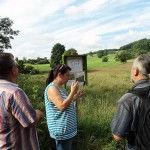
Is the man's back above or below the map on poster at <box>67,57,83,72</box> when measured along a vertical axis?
below

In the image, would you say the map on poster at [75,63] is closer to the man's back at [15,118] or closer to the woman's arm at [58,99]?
the woman's arm at [58,99]

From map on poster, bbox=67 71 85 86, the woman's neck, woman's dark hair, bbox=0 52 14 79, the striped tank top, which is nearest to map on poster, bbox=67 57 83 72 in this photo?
map on poster, bbox=67 71 85 86

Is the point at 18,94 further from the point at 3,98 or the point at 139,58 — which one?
the point at 139,58

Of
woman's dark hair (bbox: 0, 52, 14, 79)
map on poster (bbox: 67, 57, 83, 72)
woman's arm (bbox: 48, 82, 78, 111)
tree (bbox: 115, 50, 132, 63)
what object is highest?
woman's dark hair (bbox: 0, 52, 14, 79)

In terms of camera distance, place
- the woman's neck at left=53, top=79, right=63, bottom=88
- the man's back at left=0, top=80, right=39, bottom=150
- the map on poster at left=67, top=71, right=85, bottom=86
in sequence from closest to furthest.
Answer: the man's back at left=0, top=80, right=39, bottom=150
the woman's neck at left=53, top=79, right=63, bottom=88
the map on poster at left=67, top=71, right=85, bottom=86

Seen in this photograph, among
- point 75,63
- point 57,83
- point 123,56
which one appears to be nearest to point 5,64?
point 57,83

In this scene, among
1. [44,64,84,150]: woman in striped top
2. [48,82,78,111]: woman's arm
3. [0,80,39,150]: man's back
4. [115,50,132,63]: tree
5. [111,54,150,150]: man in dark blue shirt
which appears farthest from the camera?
[115,50,132,63]: tree

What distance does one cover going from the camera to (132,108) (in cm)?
295

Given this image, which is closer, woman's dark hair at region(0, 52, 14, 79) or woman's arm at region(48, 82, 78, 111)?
woman's dark hair at region(0, 52, 14, 79)

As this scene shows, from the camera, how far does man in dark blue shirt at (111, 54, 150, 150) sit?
2951 mm

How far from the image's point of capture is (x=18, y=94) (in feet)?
9.28

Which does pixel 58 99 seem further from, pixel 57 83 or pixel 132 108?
pixel 132 108

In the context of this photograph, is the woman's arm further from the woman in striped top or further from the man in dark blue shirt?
the man in dark blue shirt

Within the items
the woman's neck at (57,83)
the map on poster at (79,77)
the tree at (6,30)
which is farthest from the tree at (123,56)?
the woman's neck at (57,83)
